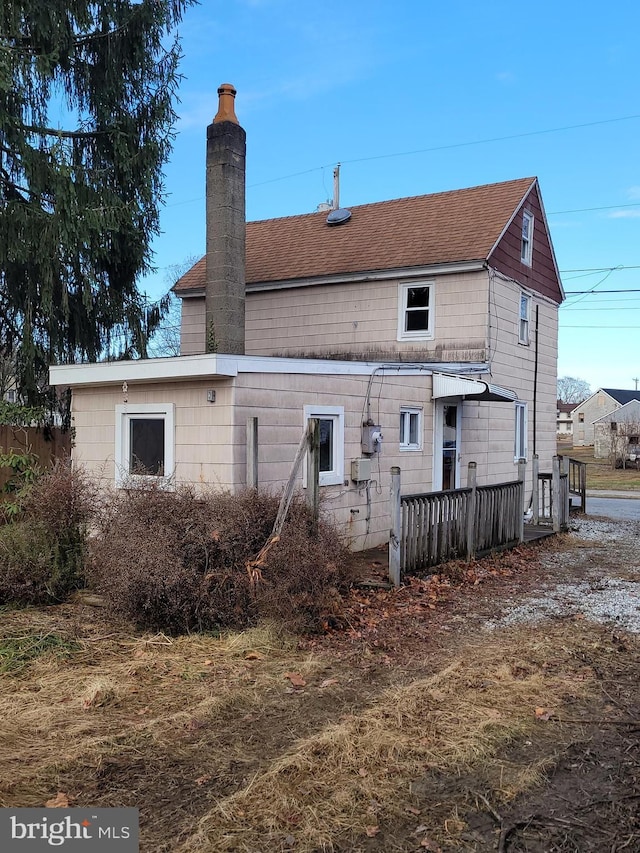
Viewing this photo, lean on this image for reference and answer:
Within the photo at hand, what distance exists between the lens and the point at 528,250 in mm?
16109

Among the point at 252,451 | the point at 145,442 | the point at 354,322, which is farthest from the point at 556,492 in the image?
the point at 145,442

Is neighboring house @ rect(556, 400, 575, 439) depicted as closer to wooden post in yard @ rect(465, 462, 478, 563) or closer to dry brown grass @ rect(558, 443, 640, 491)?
dry brown grass @ rect(558, 443, 640, 491)

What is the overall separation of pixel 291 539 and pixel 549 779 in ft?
11.1

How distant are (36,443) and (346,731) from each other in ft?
26.6

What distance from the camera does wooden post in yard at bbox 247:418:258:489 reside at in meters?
7.93

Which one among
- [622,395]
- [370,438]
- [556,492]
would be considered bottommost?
[556,492]

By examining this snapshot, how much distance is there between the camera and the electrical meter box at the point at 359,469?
9922 millimetres

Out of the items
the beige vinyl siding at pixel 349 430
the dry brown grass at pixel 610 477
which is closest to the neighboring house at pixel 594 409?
the dry brown grass at pixel 610 477

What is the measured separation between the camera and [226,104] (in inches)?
477

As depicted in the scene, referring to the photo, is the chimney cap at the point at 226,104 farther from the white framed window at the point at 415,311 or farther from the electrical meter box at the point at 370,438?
the electrical meter box at the point at 370,438

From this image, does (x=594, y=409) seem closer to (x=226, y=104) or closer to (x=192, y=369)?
(x=226, y=104)

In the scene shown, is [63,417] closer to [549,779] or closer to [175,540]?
[175,540]

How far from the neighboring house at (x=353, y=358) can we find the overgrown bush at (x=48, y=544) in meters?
0.69

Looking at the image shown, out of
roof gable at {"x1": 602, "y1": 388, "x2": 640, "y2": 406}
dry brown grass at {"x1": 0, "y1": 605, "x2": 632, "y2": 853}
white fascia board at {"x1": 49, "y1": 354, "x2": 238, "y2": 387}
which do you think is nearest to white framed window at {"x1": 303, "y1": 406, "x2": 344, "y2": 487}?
white fascia board at {"x1": 49, "y1": 354, "x2": 238, "y2": 387}
